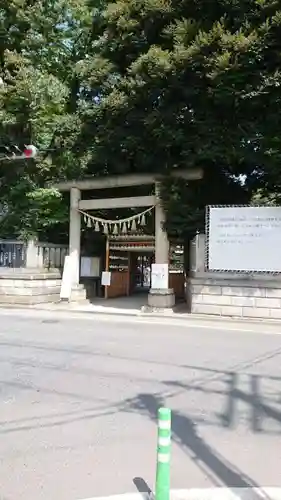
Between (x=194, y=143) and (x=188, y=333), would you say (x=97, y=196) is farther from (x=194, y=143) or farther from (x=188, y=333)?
(x=188, y=333)

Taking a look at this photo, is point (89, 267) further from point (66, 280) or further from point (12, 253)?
Answer: point (12, 253)

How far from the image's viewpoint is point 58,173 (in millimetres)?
20531

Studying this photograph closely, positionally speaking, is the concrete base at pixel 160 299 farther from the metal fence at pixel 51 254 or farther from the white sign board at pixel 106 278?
the metal fence at pixel 51 254

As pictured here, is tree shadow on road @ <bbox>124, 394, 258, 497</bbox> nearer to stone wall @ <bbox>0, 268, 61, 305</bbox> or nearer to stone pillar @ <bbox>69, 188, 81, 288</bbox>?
stone wall @ <bbox>0, 268, 61, 305</bbox>

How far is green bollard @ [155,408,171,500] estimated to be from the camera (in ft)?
10.3

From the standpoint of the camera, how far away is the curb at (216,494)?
11.8 feet

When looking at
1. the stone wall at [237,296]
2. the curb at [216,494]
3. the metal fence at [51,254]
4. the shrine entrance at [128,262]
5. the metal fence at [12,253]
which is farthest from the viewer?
the shrine entrance at [128,262]

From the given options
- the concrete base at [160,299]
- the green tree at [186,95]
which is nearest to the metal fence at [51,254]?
the green tree at [186,95]

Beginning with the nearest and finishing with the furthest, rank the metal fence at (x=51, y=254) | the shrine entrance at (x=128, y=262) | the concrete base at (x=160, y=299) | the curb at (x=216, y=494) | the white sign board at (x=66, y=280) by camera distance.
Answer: the curb at (x=216, y=494), the concrete base at (x=160, y=299), the white sign board at (x=66, y=280), the metal fence at (x=51, y=254), the shrine entrance at (x=128, y=262)

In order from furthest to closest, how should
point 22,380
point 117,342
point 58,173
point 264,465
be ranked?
point 58,173
point 117,342
point 22,380
point 264,465

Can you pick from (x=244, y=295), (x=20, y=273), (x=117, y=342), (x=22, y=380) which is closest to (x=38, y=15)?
(x=20, y=273)

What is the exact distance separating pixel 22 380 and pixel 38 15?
18049mm

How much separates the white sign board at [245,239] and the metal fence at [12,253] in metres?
7.84

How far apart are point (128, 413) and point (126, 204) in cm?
1353
